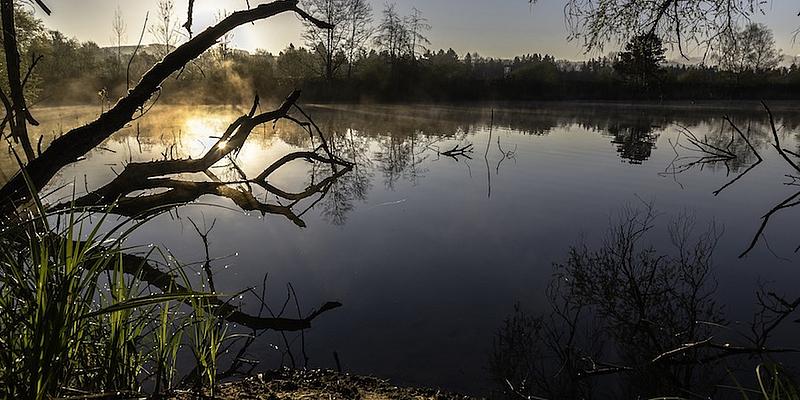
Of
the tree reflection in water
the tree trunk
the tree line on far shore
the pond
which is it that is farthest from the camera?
the tree line on far shore

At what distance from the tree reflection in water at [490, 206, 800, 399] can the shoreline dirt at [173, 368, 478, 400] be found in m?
0.65

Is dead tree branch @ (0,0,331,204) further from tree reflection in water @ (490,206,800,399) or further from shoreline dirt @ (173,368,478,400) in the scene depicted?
tree reflection in water @ (490,206,800,399)

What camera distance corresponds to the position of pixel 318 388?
9.29ft

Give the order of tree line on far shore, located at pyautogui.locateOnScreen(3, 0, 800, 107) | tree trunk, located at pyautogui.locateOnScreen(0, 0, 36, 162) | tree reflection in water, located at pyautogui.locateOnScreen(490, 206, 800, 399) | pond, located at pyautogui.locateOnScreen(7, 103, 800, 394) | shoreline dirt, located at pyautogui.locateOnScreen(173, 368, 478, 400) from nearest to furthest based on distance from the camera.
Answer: shoreline dirt, located at pyautogui.locateOnScreen(173, 368, 478, 400) → tree reflection in water, located at pyautogui.locateOnScreen(490, 206, 800, 399) → tree trunk, located at pyautogui.locateOnScreen(0, 0, 36, 162) → pond, located at pyautogui.locateOnScreen(7, 103, 800, 394) → tree line on far shore, located at pyautogui.locateOnScreen(3, 0, 800, 107)

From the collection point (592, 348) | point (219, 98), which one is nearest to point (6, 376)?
point (592, 348)

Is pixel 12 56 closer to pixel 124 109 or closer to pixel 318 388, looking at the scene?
pixel 124 109

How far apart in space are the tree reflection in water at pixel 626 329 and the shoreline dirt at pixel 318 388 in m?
0.65

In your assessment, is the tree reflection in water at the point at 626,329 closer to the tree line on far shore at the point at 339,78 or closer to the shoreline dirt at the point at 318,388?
the shoreline dirt at the point at 318,388

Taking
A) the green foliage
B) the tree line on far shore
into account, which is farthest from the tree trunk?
the tree line on far shore

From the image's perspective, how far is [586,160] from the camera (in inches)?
533

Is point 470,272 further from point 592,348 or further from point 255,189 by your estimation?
point 255,189

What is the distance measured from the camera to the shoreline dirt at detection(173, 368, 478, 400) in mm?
2582

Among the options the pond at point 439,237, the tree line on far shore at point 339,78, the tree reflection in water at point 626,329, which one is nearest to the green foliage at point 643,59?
the pond at point 439,237

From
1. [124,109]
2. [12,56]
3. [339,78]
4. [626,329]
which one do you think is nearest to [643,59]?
[626,329]
